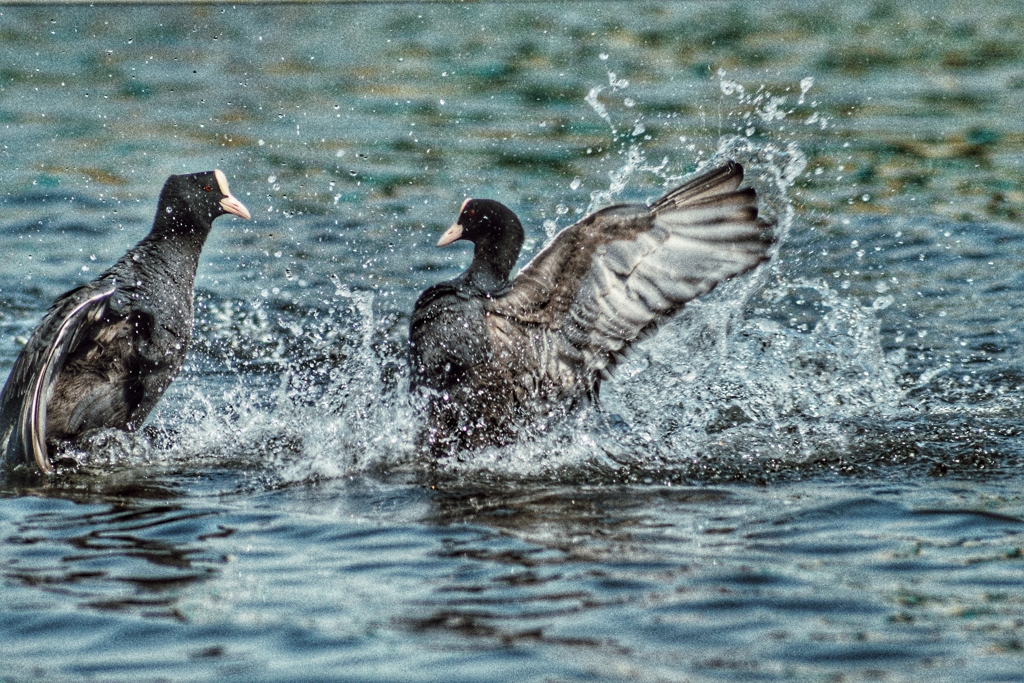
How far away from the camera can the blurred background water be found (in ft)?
10.6

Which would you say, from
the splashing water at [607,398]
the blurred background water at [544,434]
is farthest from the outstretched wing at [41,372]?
the splashing water at [607,398]

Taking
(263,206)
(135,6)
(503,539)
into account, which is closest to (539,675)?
(503,539)

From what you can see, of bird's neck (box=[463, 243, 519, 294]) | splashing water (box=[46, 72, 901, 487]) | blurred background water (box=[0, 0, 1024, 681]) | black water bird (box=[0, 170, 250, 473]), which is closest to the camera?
blurred background water (box=[0, 0, 1024, 681])

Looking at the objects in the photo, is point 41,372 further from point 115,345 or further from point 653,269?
point 653,269

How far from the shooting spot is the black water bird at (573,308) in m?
4.64

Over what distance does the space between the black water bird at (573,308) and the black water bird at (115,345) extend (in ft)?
3.22

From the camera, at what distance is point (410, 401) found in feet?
15.9

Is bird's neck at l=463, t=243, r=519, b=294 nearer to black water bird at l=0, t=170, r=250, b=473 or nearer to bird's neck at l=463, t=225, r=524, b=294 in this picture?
bird's neck at l=463, t=225, r=524, b=294

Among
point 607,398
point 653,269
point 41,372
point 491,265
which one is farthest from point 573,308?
point 41,372

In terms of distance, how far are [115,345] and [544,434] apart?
1.63m

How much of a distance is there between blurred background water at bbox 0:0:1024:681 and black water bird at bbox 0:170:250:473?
0.17 meters

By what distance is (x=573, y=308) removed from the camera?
470 cm

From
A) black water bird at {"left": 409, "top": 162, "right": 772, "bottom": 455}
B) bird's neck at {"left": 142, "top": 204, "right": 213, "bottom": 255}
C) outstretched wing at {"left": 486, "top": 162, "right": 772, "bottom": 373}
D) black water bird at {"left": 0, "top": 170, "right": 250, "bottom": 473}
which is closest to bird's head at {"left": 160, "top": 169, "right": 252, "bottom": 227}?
bird's neck at {"left": 142, "top": 204, "right": 213, "bottom": 255}

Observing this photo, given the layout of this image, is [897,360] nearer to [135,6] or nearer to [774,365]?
[774,365]
